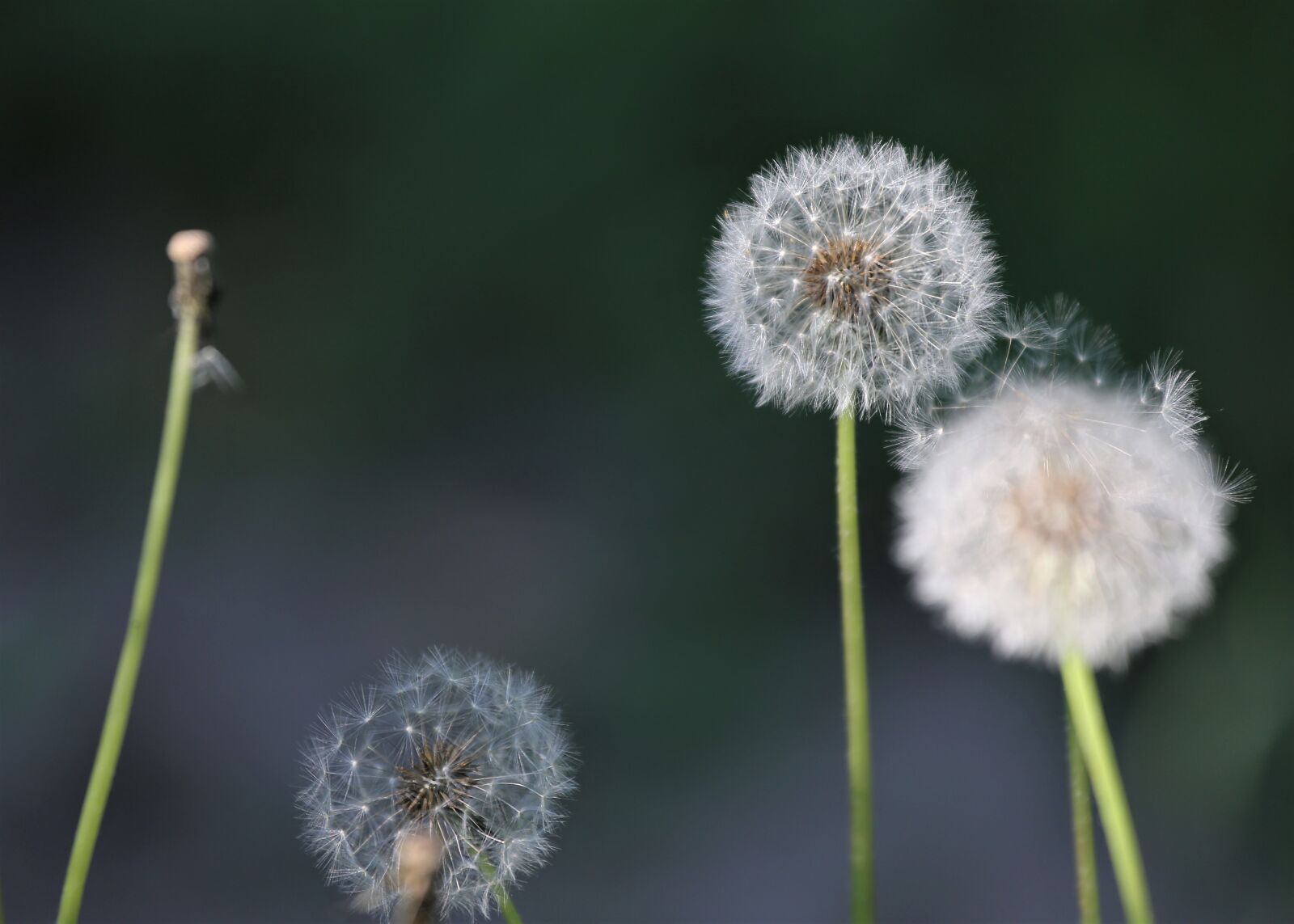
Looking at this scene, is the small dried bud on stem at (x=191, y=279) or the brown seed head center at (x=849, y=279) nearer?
the small dried bud on stem at (x=191, y=279)

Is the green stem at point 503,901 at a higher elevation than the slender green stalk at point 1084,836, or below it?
below

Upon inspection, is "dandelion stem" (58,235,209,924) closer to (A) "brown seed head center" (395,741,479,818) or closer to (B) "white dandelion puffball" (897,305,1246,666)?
(A) "brown seed head center" (395,741,479,818)

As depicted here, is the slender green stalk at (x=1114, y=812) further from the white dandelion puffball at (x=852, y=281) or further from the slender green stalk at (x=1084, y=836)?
the white dandelion puffball at (x=852, y=281)

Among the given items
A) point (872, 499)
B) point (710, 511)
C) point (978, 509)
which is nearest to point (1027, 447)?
point (978, 509)

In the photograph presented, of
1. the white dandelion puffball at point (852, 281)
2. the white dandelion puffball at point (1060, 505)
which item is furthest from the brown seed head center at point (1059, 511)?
the white dandelion puffball at point (852, 281)

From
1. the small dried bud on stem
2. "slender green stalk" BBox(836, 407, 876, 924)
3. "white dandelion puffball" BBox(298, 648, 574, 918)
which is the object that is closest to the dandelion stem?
the small dried bud on stem

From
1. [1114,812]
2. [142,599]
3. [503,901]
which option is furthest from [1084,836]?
[142,599]
